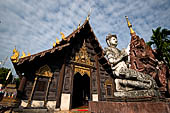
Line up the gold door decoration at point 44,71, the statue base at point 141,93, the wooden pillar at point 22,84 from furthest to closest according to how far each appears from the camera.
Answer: the gold door decoration at point 44,71 < the wooden pillar at point 22,84 < the statue base at point 141,93

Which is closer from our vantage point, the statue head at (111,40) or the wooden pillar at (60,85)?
the wooden pillar at (60,85)

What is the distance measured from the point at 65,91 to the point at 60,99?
1.74 ft

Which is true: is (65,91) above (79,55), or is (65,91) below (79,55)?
below

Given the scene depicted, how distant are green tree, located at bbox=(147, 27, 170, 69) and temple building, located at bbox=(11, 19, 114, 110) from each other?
52.7ft

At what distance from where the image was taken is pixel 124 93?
384cm

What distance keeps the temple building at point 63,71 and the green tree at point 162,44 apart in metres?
16.1

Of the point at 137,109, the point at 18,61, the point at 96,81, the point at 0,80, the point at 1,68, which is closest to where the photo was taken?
the point at 137,109

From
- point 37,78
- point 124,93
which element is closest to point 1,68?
point 37,78

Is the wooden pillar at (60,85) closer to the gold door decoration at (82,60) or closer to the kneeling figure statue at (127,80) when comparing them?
the gold door decoration at (82,60)

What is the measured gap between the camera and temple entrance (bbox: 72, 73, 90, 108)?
9512 mm

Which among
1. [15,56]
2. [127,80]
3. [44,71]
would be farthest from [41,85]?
[127,80]

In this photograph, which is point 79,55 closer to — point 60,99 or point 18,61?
point 60,99

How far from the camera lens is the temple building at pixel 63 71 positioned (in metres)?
4.55

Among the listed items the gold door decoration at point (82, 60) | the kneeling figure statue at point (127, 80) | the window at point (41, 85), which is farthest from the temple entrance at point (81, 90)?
the kneeling figure statue at point (127, 80)
